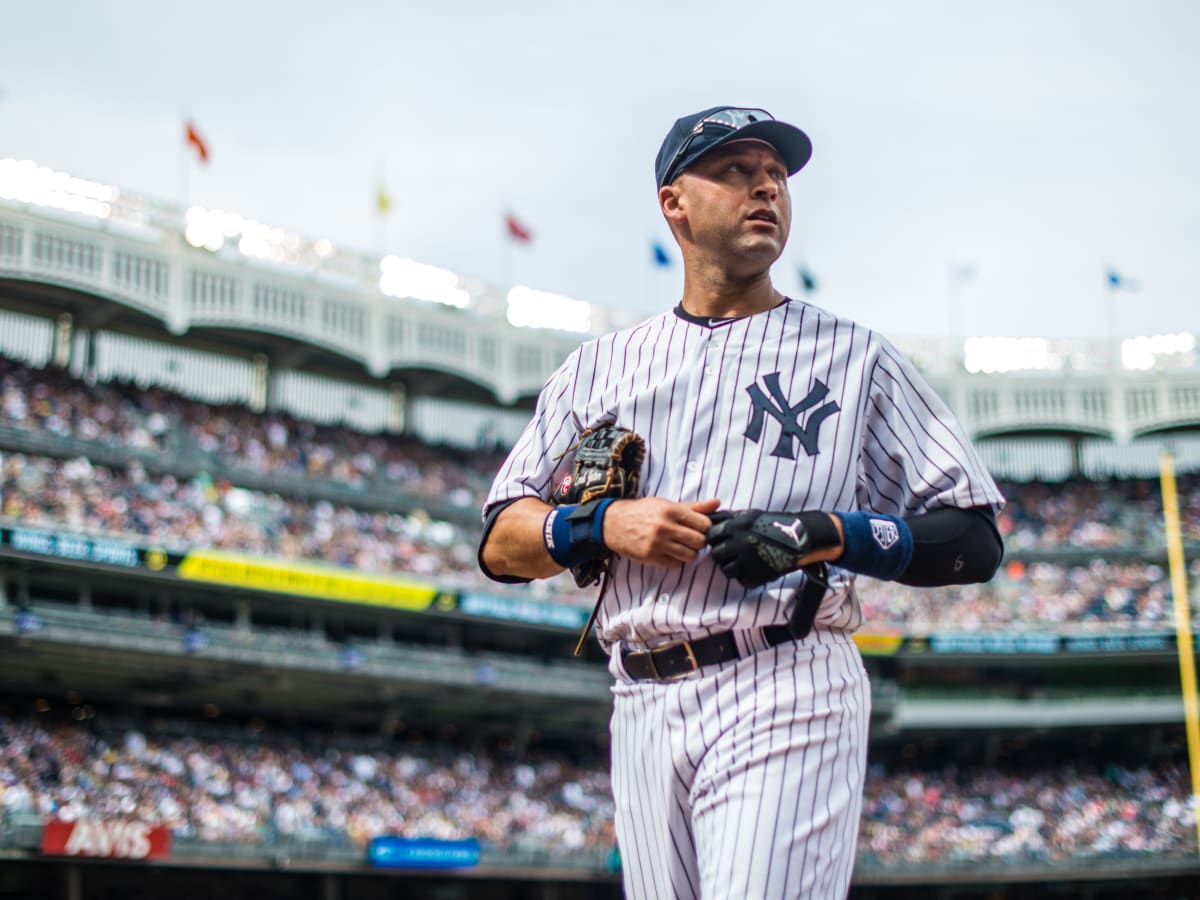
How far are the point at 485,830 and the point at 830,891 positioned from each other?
87.7 feet

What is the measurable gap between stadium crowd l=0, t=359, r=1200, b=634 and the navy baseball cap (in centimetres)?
2248

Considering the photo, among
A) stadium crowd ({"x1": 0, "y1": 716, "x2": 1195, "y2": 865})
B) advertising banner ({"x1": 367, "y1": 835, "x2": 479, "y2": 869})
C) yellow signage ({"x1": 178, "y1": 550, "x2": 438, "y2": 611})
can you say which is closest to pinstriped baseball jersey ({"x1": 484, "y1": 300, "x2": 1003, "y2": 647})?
stadium crowd ({"x1": 0, "y1": 716, "x2": 1195, "y2": 865})

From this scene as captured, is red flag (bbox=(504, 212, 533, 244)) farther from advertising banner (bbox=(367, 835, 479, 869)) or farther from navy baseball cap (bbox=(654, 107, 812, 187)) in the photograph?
navy baseball cap (bbox=(654, 107, 812, 187))

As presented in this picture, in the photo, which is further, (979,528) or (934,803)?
(934,803)

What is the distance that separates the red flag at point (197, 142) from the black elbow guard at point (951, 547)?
33.9 metres

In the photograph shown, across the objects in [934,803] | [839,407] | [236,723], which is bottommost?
[934,803]

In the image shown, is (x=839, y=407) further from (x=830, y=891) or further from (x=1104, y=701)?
(x=1104, y=701)

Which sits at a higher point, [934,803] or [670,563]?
[670,563]

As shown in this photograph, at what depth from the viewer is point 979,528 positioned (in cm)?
311

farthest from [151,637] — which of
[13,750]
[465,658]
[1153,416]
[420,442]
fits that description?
[1153,416]

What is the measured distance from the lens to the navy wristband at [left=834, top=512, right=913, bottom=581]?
116 inches

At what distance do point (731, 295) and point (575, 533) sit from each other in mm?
706

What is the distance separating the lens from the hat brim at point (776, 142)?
10.4 ft

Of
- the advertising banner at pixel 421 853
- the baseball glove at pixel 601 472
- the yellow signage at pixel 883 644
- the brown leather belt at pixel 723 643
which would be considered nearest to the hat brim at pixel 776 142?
the baseball glove at pixel 601 472
